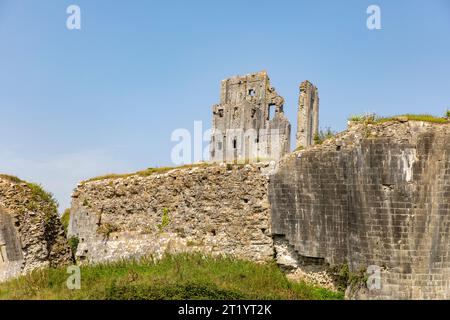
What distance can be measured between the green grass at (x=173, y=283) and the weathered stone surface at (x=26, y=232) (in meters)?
1.40

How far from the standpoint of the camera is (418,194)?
42.0 feet

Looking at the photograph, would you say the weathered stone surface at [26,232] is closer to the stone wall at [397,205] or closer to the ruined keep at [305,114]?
the stone wall at [397,205]

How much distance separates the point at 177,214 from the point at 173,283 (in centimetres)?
596

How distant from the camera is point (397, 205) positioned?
42.5 feet

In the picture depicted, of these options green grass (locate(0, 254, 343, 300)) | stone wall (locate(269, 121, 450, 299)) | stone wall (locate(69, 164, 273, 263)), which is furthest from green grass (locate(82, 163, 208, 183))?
stone wall (locate(269, 121, 450, 299))

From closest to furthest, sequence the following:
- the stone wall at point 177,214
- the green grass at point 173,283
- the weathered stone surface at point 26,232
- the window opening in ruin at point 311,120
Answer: the green grass at point 173,283 → the stone wall at point 177,214 → the weathered stone surface at point 26,232 → the window opening in ruin at point 311,120

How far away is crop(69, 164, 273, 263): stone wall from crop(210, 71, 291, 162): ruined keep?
78.9 feet

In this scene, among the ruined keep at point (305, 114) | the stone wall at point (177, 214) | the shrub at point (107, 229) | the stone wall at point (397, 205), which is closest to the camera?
the stone wall at point (397, 205)

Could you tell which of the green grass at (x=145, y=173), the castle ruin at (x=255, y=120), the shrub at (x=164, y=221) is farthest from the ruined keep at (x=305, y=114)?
the shrub at (x=164, y=221)

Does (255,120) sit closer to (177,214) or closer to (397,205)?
(177,214)

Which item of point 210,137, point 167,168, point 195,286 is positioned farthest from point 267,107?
point 195,286

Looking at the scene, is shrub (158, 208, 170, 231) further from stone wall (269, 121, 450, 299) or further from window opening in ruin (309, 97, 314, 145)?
window opening in ruin (309, 97, 314, 145)

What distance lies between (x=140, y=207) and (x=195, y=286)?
25.7 feet

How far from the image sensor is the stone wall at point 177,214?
651 inches
